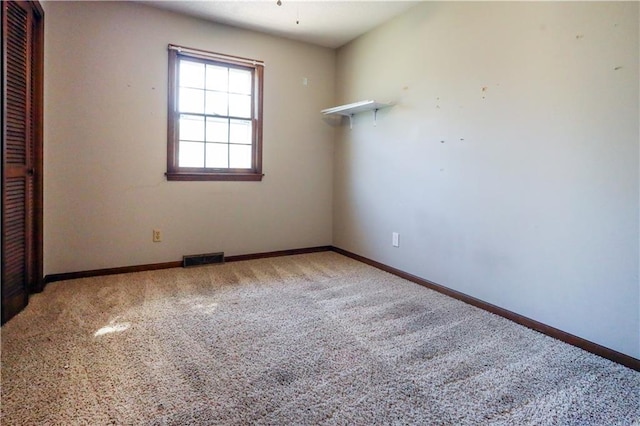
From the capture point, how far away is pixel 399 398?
1.55 metres

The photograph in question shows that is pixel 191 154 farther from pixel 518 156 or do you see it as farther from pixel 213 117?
pixel 518 156

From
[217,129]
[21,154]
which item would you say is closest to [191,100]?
[217,129]

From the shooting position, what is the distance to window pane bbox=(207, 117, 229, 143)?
145 inches

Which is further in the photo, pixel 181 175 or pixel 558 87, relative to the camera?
pixel 181 175

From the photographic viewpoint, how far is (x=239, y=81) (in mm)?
3832

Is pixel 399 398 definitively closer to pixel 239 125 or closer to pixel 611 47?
pixel 611 47

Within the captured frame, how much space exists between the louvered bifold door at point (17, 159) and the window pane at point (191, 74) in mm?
1188

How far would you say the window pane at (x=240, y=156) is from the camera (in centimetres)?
384

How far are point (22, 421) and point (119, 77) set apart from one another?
9.22ft

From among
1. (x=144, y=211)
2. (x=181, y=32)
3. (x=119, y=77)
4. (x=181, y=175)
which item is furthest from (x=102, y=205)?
(x=181, y=32)

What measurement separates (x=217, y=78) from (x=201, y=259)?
1868 mm

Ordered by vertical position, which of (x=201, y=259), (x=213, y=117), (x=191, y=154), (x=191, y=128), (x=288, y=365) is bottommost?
(x=288, y=365)

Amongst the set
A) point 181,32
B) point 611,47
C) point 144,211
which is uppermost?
point 181,32

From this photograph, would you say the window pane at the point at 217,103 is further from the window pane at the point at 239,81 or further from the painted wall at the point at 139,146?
the painted wall at the point at 139,146
